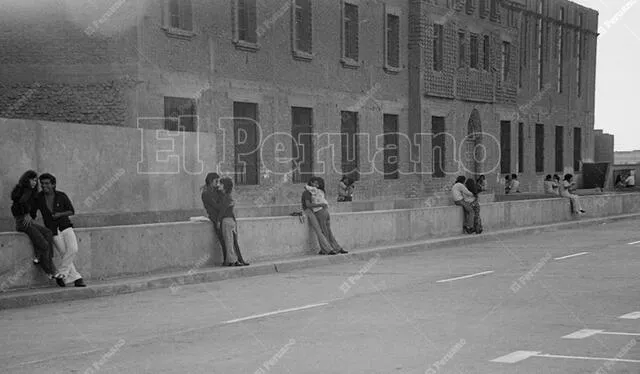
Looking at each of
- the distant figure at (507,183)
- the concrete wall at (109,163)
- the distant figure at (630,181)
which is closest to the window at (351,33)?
the distant figure at (507,183)

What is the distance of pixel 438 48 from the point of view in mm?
47750

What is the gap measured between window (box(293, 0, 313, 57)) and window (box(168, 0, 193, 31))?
247 inches

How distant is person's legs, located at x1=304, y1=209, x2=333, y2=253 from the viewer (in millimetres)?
23562

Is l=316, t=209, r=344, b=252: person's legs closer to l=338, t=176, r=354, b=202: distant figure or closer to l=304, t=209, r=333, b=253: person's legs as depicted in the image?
l=304, t=209, r=333, b=253: person's legs

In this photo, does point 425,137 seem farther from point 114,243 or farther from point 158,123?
point 114,243

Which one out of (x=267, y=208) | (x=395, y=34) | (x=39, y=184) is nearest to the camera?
(x=39, y=184)

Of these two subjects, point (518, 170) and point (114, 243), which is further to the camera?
point (518, 170)

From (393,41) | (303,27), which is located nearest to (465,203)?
(303,27)

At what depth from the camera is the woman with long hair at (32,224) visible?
16672 mm

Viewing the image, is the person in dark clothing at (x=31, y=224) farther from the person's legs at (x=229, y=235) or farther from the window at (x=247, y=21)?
the window at (x=247, y=21)

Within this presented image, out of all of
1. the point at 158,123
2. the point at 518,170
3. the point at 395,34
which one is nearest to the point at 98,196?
the point at 158,123

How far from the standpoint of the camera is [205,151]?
2472 centimetres

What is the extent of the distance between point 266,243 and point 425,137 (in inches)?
983

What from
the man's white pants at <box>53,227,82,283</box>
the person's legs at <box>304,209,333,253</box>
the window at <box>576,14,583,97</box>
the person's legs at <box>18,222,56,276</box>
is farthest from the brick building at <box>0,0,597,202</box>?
the person's legs at <box>18,222,56,276</box>
